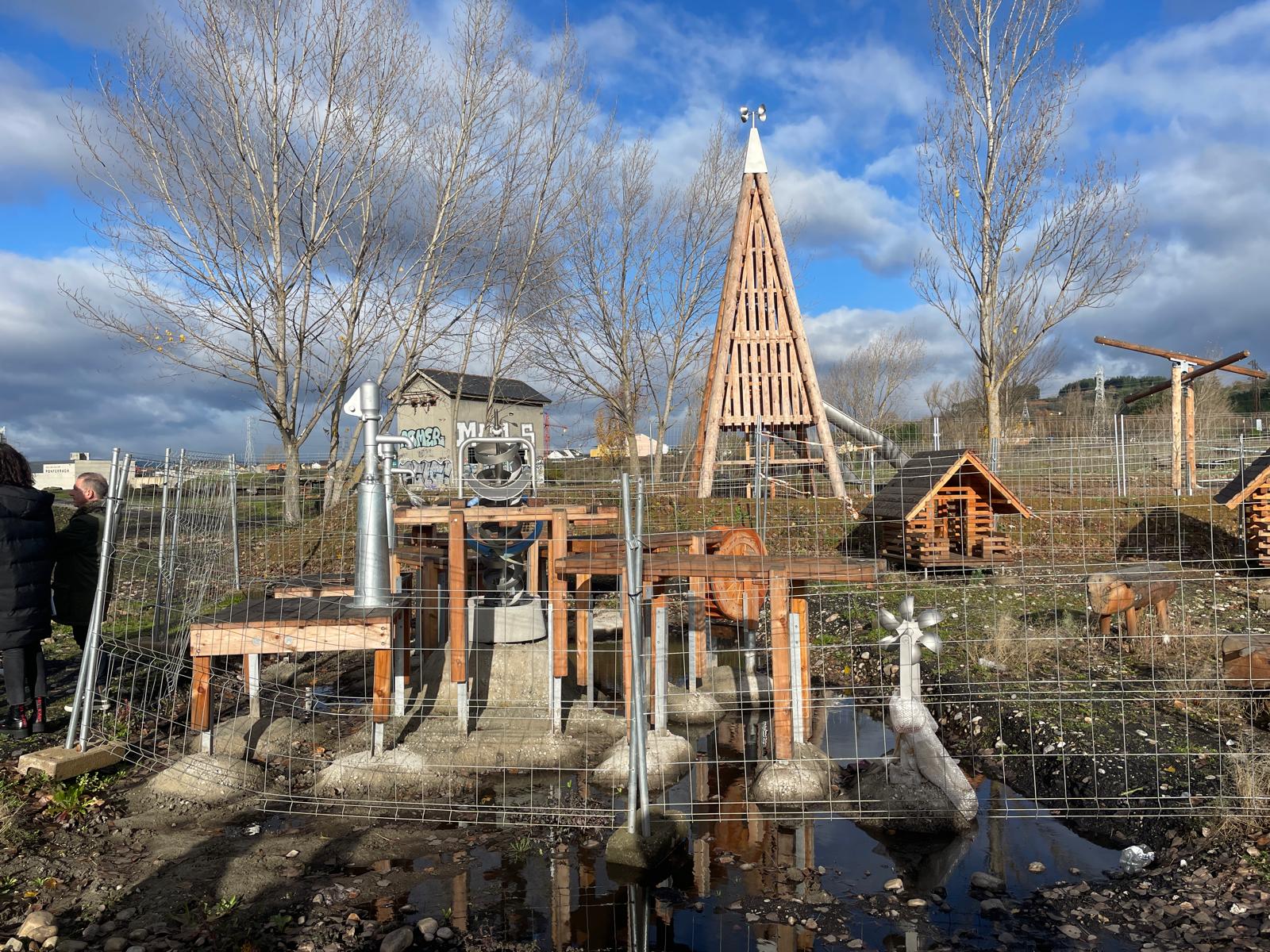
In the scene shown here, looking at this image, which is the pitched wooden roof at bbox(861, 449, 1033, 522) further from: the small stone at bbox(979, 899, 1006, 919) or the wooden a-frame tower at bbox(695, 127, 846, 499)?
the small stone at bbox(979, 899, 1006, 919)

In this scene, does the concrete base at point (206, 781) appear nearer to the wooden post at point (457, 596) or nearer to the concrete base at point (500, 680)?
the wooden post at point (457, 596)

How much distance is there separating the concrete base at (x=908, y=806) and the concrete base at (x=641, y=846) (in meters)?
1.42

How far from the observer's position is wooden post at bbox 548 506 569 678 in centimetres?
690

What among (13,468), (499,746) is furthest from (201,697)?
(499,746)

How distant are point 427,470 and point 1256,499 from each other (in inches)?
748

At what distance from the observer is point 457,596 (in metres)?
6.64

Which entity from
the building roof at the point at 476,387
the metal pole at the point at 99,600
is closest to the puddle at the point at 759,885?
the metal pole at the point at 99,600

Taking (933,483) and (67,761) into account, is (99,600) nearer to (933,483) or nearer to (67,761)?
(67,761)

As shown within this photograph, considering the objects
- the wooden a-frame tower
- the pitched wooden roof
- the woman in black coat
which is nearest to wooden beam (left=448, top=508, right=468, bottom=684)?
the woman in black coat

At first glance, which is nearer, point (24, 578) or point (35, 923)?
point (35, 923)

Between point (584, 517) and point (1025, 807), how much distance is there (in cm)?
439

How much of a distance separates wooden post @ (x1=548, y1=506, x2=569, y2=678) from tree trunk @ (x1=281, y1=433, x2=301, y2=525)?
8.76m

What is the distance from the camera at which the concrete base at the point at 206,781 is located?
18.6 feet

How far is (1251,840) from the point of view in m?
4.84
